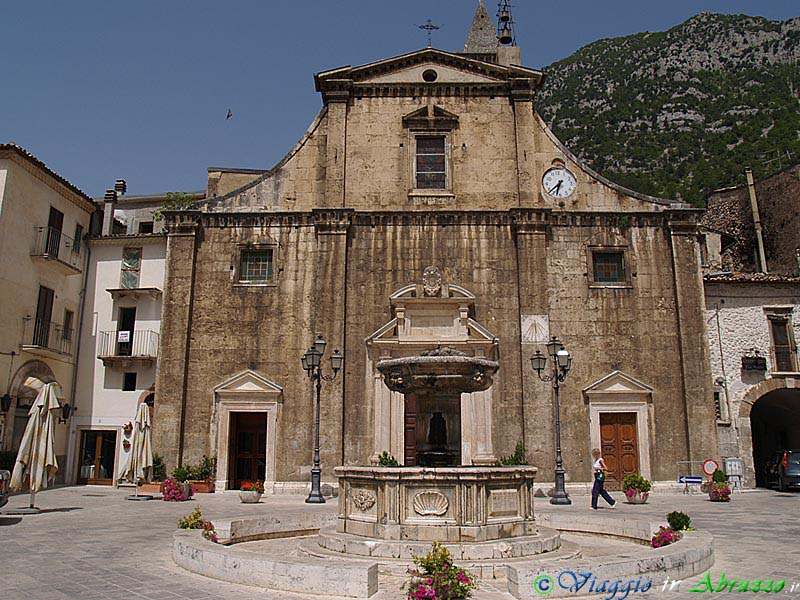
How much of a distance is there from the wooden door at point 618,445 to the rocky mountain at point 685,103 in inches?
1803

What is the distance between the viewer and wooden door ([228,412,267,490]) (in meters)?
24.1

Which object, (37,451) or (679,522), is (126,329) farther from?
(679,522)

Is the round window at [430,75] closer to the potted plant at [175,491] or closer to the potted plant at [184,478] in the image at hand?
the potted plant at [184,478]

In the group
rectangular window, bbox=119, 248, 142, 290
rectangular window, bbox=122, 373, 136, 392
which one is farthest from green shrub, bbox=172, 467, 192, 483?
rectangular window, bbox=119, 248, 142, 290

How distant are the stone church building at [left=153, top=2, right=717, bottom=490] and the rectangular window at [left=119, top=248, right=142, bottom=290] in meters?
4.73

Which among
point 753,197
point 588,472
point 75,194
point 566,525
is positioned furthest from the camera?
point 753,197

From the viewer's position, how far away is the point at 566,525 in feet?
44.3

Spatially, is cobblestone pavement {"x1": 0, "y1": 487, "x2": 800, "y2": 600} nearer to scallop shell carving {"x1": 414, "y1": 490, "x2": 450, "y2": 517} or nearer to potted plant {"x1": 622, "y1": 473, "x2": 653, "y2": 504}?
potted plant {"x1": 622, "y1": 473, "x2": 653, "y2": 504}

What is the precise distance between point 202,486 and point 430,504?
14.8 m

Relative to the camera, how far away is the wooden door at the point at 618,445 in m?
23.5

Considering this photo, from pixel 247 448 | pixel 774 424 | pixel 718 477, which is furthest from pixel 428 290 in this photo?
pixel 774 424

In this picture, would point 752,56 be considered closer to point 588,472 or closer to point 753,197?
point 753,197

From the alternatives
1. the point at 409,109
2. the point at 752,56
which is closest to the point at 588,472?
the point at 409,109

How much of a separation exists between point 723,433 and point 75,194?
91.1 feet
